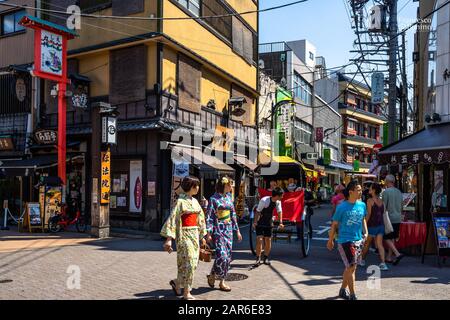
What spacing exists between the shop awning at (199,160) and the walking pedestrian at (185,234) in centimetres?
910

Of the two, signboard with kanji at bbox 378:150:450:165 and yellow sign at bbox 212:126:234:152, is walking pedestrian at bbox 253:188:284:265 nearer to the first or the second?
signboard with kanji at bbox 378:150:450:165

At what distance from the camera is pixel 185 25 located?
17.5 meters

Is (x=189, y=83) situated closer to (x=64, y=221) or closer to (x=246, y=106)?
(x=64, y=221)

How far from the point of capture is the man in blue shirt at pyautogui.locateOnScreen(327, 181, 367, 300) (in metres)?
6.34

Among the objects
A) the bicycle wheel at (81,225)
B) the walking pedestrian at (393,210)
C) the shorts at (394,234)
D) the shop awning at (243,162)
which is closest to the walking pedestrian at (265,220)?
the shorts at (394,234)

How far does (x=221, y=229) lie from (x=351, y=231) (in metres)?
2.12

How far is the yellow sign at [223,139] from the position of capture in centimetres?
1976

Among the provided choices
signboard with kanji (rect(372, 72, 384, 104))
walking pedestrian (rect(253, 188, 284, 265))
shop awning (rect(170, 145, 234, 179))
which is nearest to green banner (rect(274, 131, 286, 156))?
signboard with kanji (rect(372, 72, 384, 104))

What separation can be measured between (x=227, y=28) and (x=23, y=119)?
10.9m

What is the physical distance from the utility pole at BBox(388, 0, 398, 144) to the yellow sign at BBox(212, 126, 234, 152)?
7410mm

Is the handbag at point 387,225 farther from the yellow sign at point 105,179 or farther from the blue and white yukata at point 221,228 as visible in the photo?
the yellow sign at point 105,179

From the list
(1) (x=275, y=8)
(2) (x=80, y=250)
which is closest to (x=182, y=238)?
(2) (x=80, y=250)

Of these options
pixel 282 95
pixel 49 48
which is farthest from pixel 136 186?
pixel 282 95
